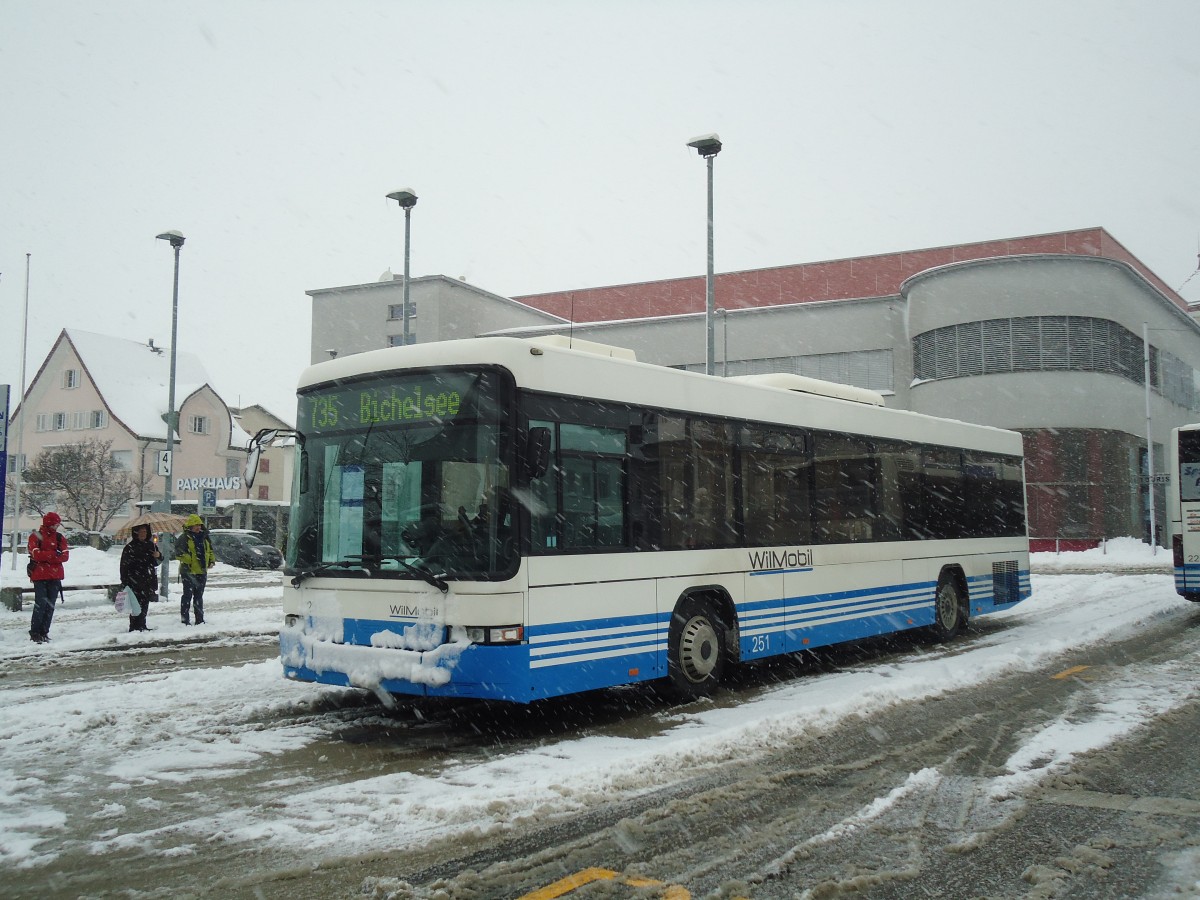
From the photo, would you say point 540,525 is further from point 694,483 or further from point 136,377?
point 136,377

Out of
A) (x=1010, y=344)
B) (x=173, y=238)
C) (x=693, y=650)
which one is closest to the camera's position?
(x=693, y=650)

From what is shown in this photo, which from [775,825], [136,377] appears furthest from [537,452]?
[136,377]

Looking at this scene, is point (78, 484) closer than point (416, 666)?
No

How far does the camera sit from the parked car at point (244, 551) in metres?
39.2

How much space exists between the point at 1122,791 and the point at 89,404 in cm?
6336

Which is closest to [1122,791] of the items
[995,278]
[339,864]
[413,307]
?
[339,864]

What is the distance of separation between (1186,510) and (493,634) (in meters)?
13.7

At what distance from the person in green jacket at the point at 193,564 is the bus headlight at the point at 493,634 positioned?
417 inches

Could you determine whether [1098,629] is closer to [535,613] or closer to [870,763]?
[870,763]

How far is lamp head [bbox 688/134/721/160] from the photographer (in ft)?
60.6

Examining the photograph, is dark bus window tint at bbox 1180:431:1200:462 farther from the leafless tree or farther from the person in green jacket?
the leafless tree

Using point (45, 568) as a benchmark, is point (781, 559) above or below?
above

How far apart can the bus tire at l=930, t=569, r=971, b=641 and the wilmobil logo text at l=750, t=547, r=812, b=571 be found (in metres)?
3.54

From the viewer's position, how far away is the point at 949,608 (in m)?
13.9
